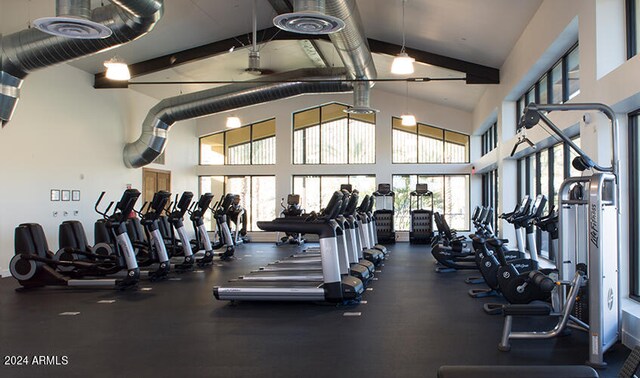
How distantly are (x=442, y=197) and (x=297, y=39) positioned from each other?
7253mm

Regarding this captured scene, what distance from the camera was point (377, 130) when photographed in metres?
15.4

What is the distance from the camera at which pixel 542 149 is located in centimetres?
824

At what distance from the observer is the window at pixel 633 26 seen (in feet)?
15.5

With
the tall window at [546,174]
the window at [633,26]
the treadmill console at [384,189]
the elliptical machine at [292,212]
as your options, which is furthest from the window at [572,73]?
the elliptical machine at [292,212]

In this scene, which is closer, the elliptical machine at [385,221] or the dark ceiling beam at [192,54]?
the dark ceiling beam at [192,54]

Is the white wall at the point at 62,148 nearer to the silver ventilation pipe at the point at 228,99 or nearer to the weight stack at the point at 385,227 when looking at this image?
the silver ventilation pipe at the point at 228,99

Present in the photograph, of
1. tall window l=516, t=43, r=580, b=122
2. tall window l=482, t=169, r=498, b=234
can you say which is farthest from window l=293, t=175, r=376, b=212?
tall window l=516, t=43, r=580, b=122

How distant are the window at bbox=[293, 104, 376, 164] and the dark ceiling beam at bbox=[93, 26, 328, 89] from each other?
5.22m

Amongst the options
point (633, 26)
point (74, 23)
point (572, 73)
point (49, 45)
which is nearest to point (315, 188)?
point (49, 45)

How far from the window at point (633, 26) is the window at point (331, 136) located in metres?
10.8

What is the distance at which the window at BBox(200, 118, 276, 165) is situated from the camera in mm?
15945

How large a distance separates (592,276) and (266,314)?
3230 mm

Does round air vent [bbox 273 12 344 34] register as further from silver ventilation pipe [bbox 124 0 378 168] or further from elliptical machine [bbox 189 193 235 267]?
elliptical machine [bbox 189 193 235 267]

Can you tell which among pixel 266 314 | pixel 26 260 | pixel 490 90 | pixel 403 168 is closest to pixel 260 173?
pixel 403 168
